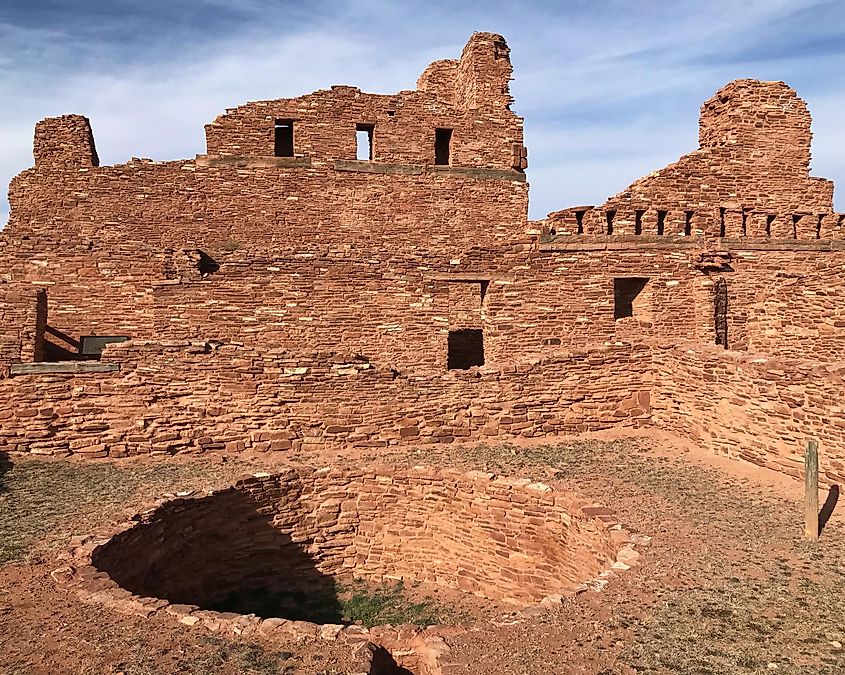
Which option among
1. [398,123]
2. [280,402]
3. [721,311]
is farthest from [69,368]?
[721,311]

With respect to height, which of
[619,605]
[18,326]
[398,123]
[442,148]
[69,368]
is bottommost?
[619,605]

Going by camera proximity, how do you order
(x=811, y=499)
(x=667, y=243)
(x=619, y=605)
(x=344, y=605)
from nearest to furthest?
(x=619, y=605) < (x=811, y=499) < (x=344, y=605) < (x=667, y=243)

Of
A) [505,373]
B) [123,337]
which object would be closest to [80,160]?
[123,337]

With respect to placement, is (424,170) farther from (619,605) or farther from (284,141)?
(619,605)

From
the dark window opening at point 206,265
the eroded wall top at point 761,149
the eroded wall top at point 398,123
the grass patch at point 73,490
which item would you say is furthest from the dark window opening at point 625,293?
the grass patch at point 73,490

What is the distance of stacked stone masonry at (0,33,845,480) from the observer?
1115 centimetres

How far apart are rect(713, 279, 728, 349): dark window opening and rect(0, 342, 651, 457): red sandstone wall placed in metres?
3.43

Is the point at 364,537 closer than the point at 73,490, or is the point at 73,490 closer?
the point at 73,490

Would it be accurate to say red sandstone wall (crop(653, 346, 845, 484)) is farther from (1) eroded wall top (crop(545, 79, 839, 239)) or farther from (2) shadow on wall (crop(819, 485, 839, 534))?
(1) eroded wall top (crop(545, 79, 839, 239))

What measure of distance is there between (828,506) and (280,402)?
8108mm

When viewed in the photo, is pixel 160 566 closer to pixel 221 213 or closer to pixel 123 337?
pixel 123 337

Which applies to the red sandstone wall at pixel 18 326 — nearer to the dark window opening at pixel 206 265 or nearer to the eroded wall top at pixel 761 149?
the dark window opening at pixel 206 265

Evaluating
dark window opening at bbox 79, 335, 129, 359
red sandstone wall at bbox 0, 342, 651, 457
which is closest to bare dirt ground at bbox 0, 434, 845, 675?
red sandstone wall at bbox 0, 342, 651, 457

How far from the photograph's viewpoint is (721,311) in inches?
578
